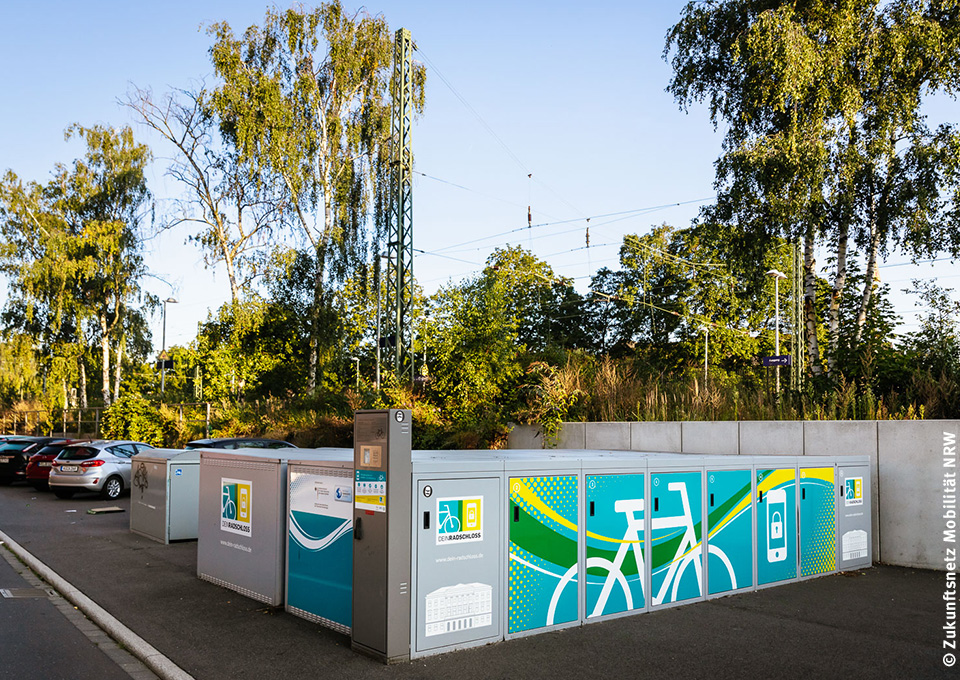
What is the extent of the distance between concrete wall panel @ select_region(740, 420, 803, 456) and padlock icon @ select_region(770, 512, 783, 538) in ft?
8.47

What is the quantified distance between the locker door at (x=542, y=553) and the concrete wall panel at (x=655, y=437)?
625 cm

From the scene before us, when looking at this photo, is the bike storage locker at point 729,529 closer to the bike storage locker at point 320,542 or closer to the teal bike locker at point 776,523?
the teal bike locker at point 776,523

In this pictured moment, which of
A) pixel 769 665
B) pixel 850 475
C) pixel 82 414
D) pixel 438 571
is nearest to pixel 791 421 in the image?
pixel 850 475

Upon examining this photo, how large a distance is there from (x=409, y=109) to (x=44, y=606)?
62.1 ft

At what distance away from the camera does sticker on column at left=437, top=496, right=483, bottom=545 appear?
6.40 meters

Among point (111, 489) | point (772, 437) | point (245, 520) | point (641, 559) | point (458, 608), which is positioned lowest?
point (111, 489)

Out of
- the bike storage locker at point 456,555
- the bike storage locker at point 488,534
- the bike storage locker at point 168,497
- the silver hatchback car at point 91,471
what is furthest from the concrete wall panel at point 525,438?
the bike storage locker at point 456,555

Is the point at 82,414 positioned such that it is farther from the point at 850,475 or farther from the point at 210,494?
the point at 850,475

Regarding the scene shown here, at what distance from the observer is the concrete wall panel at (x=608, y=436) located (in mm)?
14195

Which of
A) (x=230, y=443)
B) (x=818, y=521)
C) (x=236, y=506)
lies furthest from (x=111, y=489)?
(x=818, y=521)

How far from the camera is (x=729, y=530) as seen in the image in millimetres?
8602

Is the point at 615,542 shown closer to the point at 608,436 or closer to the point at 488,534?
the point at 488,534

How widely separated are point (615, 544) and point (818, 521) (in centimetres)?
367

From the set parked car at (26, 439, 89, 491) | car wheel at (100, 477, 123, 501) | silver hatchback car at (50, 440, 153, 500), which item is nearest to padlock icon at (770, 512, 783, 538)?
silver hatchback car at (50, 440, 153, 500)
